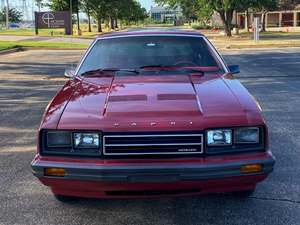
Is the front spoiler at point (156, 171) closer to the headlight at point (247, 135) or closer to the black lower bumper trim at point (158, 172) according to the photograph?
the black lower bumper trim at point (158, 172)

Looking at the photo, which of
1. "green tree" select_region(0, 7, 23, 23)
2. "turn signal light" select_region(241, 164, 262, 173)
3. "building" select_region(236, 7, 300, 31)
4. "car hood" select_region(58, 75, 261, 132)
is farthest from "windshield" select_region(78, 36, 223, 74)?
"green tree" select_region(0, 7, 23, 23)

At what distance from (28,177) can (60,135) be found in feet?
5.62

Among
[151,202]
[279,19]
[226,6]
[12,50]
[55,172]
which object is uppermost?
[226,6]

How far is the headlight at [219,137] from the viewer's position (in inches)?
156

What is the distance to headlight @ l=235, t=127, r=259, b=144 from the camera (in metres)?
4.02

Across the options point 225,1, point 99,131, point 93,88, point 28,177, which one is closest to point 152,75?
point 93,88

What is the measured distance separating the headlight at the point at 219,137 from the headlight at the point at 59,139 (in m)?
1.09

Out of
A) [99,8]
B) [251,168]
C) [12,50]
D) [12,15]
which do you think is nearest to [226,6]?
[12,50]

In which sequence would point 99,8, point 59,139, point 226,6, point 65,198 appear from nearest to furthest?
point 59,139 < point 65,198 < point 226,6 < point 99,8

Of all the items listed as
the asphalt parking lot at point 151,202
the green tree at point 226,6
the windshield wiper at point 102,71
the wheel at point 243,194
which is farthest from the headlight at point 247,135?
the green tree at point 226,6

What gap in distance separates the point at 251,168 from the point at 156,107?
2.88 ft

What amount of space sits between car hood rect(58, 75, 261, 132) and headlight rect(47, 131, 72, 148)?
2.5 inches

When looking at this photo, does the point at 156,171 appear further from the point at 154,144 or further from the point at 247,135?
the point at 247,135

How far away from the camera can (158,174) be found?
3822 millimetres
